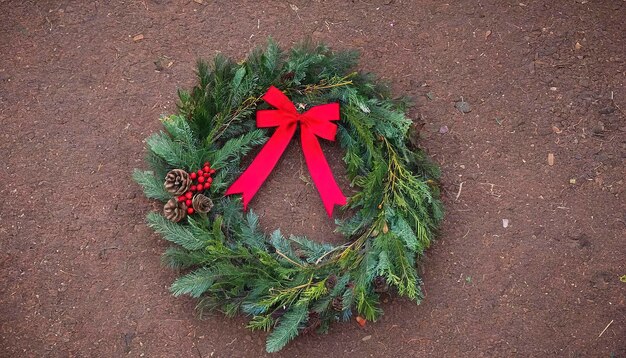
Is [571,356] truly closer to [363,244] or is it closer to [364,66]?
[363,244]

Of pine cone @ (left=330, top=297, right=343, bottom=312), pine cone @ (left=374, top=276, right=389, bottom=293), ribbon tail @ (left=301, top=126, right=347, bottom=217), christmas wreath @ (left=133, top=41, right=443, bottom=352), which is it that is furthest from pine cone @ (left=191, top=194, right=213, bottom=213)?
pine cone @ (left=374, top=276, right=389, bottom=293)

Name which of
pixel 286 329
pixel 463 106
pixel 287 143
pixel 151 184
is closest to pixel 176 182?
A: pixel 151 184

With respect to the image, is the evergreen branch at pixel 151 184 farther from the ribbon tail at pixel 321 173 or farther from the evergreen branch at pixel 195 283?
the ribbon tail at pixel 321 173

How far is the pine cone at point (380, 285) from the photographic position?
297 centimetres

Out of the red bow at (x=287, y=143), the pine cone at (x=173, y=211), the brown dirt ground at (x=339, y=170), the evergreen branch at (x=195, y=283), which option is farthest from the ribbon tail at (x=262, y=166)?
the evergreen branch at (x=195, y=283)

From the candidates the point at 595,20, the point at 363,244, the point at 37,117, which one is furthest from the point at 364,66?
the point at 37,117

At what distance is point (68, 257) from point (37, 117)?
697mm

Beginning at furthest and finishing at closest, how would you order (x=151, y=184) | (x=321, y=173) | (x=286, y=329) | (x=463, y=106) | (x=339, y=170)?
1. (x=463, y=106)
2. (x=339, y=170)
3. (x=321, y=173)
4. (x=151, y=184)
5. (x=286, y=329)

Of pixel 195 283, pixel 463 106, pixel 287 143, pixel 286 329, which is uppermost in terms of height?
pixel 287 143

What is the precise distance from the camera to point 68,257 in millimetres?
3146

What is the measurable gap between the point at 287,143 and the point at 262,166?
0.15 m

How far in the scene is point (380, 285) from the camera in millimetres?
2986

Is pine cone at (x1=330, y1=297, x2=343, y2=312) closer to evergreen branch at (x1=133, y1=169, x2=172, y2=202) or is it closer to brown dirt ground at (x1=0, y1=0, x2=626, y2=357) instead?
brown dirt ground at (x1=0, y1=0, x2=626, y2=357)

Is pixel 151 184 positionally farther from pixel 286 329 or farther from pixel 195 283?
pixel 286 329
